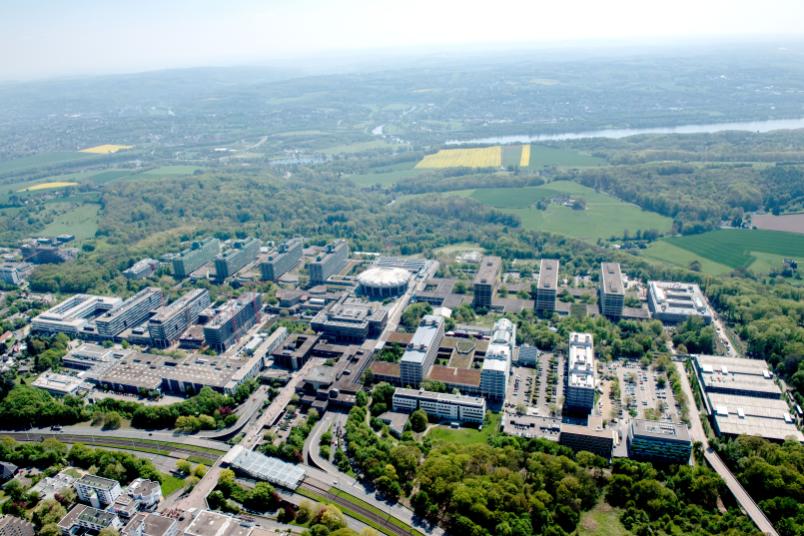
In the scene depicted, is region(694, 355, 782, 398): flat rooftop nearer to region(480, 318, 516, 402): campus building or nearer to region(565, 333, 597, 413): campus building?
region(565, 333, 597, 413): campus building

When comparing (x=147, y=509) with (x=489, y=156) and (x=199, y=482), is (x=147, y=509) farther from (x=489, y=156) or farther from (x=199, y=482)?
(x=489, y=156)

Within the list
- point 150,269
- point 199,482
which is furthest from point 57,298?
point 199,482

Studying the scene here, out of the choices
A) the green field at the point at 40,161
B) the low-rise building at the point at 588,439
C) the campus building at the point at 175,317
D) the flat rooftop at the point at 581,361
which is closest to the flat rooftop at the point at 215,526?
the low-rise building at the point at 588,439

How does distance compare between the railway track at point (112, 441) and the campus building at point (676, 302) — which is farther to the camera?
the campus building at point (676, 302)

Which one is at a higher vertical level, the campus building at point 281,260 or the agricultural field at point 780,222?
the agricultural field at point 780,222

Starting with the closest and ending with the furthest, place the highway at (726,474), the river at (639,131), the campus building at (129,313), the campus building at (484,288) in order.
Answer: the highway at (726,474)
the campus building at (129,313)
the campus building at (484,288)
the river at (639,131)

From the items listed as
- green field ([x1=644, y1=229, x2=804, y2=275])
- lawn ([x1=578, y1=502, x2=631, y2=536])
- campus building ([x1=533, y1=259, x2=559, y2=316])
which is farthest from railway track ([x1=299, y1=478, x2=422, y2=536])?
→ green field ([x1=644, y1=229, x2=804, y2=275])

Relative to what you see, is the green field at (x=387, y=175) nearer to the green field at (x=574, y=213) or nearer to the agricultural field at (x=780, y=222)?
the green field at (x=574, y=213)

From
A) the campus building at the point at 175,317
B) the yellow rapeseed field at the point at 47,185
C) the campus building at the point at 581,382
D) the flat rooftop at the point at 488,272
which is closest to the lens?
the campus building at the point at 581,382
